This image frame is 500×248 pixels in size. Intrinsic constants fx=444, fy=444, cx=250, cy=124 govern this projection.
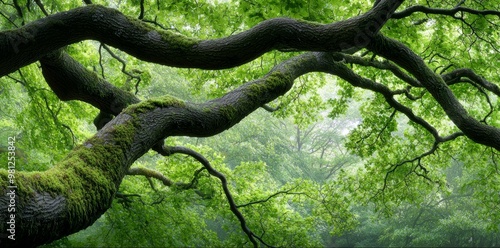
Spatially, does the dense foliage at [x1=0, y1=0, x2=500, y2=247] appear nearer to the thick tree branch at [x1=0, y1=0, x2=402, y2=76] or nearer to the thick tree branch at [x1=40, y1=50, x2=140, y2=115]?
the thick tree branch at [x1=40, y1=50, x2=140, y2=115]

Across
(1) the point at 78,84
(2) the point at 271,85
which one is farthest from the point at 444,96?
(1) the point at 78,84

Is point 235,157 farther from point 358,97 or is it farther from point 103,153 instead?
point 103,153

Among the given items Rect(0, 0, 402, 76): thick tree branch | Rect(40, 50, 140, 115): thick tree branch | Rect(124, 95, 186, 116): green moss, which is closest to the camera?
Rect(124, 95, 186, 116): green moss

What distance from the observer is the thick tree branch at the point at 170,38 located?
3.19 m

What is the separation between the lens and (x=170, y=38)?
348 cm

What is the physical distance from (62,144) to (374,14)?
19.3ft

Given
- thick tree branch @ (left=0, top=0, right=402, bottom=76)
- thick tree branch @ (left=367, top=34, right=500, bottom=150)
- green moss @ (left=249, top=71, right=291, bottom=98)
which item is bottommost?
thick tree branch @ (left=0, top=0, right=402, bottom=76)

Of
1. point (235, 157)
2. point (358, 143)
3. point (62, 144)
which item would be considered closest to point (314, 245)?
point (358, 143)

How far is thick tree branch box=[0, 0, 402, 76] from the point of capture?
3.19m

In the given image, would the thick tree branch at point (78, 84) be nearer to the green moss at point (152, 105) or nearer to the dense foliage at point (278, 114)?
the dense foliage at point (278, 114)

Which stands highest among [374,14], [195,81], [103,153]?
[195,81]

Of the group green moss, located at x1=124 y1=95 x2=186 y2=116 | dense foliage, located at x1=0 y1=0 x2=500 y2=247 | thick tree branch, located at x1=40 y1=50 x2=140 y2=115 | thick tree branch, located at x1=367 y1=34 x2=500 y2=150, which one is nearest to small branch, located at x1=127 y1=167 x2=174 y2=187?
dense foliage, located at x1=0 y1=0 x2=500 y2=247

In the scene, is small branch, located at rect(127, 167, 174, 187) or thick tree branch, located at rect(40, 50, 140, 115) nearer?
thick tree branch, located at rect(40, 50, 140, 115)

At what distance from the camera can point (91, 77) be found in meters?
4.77
